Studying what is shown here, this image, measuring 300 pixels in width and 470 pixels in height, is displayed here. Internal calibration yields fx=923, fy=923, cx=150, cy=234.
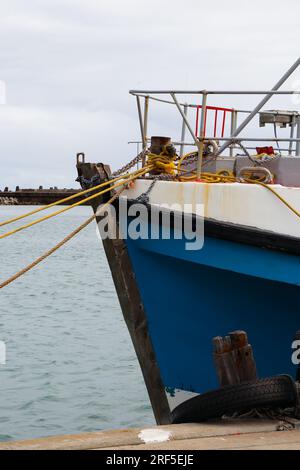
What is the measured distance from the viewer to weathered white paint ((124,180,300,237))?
727cm

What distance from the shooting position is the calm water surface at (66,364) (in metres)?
11.9

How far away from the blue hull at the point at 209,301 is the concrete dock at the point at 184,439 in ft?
5.26

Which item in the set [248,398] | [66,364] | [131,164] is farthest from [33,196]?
[248,398]

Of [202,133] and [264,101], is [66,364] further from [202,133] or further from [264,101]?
[264,101]

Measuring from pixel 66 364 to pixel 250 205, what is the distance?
9230 millimetres

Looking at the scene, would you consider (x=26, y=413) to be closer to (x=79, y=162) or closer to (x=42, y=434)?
(x=42, y=434)

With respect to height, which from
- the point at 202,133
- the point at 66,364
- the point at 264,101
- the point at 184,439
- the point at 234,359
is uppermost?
the point at 264,101

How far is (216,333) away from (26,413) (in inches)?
197

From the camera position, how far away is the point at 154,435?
5781 mm

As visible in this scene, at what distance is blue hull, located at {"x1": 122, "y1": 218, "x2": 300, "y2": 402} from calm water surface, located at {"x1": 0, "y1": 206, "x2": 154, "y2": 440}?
3.48 metres

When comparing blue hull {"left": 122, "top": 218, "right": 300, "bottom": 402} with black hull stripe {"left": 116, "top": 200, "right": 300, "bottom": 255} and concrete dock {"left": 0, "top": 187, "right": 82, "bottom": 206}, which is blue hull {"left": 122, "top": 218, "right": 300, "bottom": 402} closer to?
black hull stripe {"left": 116, "top": 200, "right": 300, "bottom": 255}

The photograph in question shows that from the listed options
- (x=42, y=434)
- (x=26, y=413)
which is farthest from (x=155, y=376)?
(x=26, y=413)

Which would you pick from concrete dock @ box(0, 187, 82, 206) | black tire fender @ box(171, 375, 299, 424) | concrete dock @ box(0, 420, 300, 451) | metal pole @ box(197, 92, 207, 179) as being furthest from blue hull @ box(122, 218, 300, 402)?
concrete dock @ box(0, 187, 82, 206)

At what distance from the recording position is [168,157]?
317 inches
